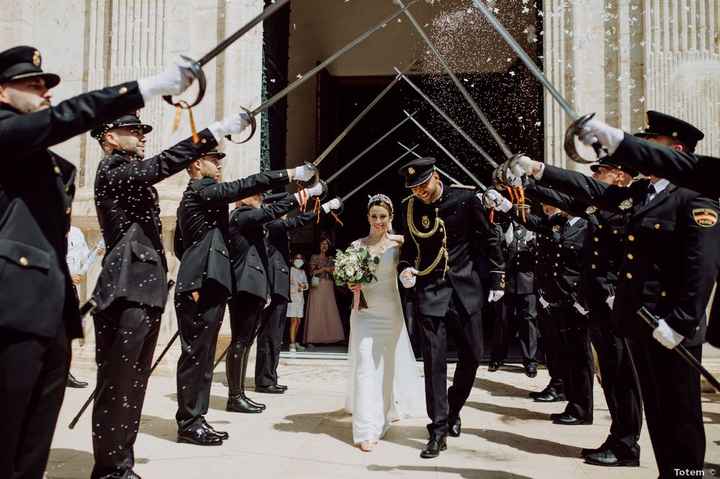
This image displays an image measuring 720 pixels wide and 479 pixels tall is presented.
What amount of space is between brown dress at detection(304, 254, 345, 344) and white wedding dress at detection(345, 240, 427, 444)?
561 centimetres

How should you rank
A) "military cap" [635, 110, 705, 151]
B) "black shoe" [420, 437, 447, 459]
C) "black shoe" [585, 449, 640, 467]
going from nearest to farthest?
"military cap" [635, 110, 705, 151]
"black shoe" [585, 449, 640, 467]
"black shoe" [420, 437, 447, 459]

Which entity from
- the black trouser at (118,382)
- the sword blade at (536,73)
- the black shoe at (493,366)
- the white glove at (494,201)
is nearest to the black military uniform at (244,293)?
the white glove at (494,201)

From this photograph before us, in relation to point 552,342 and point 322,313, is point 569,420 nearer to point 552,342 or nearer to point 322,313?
point 552,342

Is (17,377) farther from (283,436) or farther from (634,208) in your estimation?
(634,208)

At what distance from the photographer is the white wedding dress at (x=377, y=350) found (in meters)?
4.73

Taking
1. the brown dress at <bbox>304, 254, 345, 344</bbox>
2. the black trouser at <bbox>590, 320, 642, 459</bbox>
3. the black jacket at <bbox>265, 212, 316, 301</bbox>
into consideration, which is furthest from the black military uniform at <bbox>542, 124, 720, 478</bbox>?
the brown dress at <bbox>304, 254, 345, 344</bbox>

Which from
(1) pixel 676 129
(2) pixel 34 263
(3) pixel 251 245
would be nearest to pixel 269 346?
(3) pixel 251 245

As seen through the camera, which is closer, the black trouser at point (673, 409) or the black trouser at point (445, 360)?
the black trouser at point (673, 409)

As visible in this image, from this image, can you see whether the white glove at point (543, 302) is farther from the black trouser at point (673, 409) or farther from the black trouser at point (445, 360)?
the black trouser at point (673, 409)

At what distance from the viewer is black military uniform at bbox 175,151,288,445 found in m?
4.67

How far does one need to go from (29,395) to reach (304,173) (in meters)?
2.55

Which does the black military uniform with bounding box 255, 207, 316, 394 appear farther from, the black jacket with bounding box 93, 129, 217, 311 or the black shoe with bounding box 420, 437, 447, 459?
the black jacket with bounding box 93, 129, 217, 311

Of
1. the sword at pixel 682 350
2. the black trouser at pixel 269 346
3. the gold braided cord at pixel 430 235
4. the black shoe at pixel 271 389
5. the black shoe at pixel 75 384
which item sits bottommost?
the black shoe at pixel 271 389

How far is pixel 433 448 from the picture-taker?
4.41m
